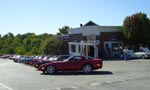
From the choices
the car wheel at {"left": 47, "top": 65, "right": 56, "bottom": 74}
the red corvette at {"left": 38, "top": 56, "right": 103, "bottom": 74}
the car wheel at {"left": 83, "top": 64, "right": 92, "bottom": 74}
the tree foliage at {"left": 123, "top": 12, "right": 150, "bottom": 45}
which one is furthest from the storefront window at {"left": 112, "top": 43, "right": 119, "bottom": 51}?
the car wheel at {"left": 47, "top": 65, "right": 56, "bottom": 74}

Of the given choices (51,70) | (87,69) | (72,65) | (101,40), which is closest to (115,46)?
(101,40)

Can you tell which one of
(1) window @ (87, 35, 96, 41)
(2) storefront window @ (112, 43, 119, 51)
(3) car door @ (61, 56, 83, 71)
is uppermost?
(1) window @ (87, 35, 96, 41)

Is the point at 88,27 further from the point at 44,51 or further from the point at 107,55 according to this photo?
the point at 44,51

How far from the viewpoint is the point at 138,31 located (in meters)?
51.4

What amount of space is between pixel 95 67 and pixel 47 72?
3.51 metres

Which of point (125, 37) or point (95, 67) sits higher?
point (125, 37)

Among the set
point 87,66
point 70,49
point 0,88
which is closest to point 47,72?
point 87,66

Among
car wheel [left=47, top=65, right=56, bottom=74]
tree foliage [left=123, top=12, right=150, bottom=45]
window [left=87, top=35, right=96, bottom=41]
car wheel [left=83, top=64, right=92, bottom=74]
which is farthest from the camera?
window [left=87, top=35, right=96, bottom=41]

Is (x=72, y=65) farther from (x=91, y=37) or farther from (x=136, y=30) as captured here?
(x=136, y=30)

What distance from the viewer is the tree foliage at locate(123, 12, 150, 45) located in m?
51.3

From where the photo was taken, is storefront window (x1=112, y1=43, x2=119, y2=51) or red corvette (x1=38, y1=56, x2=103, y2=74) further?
storefront window (x1=112, y1=43, x2=119, y2=51)

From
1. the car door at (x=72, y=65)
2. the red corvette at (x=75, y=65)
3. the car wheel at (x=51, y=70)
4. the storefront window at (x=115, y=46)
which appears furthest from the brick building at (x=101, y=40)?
the car wheel at (x=51, y=70)

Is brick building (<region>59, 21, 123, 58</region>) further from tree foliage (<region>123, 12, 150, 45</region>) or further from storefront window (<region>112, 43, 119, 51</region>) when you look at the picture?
tree foliage (<region>123, 12, 150, 45</region>)

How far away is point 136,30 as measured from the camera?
5150 cm
